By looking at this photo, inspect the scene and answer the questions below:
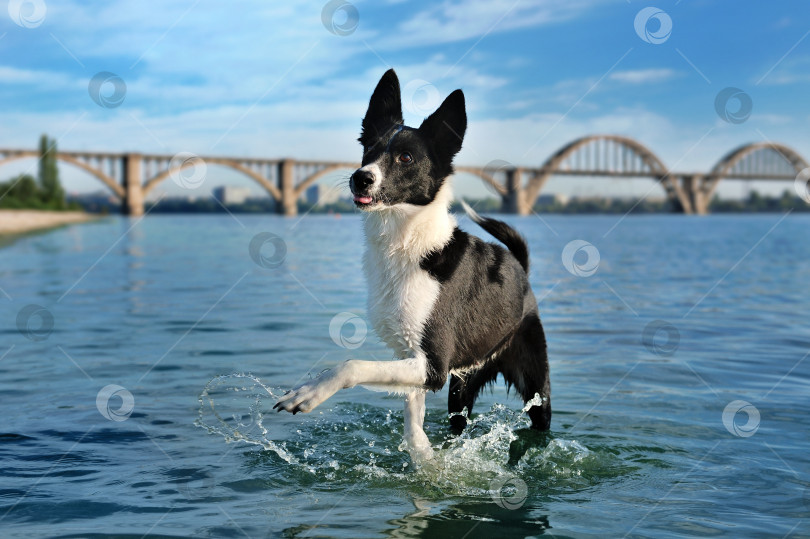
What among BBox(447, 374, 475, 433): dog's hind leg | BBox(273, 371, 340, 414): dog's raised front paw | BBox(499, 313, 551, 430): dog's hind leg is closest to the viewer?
BBox(273, 371, 340, 414): dog's raised front paw

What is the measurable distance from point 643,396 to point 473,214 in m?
3.26

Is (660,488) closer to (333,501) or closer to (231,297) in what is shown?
(333,501)

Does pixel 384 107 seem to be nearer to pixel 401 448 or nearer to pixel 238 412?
pixel 401 448

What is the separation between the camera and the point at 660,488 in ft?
17.7

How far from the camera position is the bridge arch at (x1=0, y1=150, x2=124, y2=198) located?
8631 centimetres

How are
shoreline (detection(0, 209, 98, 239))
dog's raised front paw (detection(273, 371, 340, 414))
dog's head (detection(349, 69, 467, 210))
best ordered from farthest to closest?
shoreline (detection(0, 209, 98, 239)) < dog's head (detection(349, 69, 467, 210)) < dog's raised front paw (detection(273, 371, 340, 414))

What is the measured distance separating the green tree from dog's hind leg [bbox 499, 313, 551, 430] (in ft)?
280

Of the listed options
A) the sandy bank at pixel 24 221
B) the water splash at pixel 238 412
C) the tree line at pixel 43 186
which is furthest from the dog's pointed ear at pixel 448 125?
the tree line at pixel 43 186

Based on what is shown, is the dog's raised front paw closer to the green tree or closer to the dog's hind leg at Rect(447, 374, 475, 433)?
the dog's hind leg at Rect(447, 374, 475, 433)

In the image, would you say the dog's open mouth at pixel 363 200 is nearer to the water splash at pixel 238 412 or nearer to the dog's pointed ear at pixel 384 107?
the dog's pointed ear at pixel 384 107

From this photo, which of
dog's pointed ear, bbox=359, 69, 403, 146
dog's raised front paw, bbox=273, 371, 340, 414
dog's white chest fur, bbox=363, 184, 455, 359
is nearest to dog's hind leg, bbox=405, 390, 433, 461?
dog's white chest fur, bbox=363, 184, 455, 359

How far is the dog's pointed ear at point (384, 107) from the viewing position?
5.58m

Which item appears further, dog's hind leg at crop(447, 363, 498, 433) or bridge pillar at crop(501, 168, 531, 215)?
bridge pillar at crop(501, 168, 531, 215)

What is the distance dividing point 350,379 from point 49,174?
298 ft
